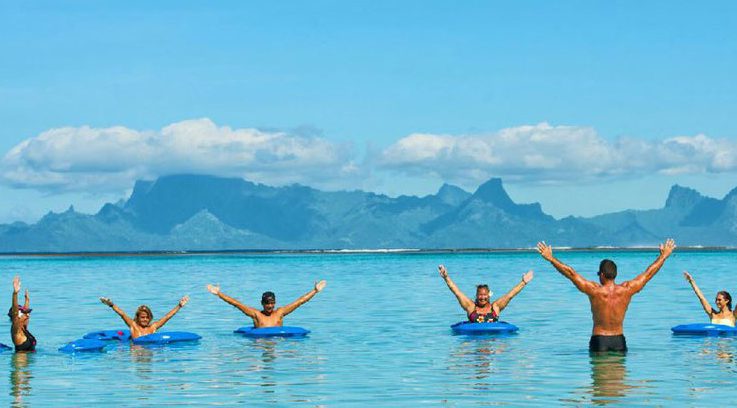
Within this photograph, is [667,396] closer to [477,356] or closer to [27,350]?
[477,356]

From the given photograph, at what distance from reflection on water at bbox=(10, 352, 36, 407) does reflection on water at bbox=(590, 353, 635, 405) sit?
10.4 m

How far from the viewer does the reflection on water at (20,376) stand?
74.5ft

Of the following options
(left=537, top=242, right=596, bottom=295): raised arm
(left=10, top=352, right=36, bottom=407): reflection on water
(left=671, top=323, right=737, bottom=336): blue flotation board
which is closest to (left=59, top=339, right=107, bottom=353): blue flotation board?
(left=10, top=352, right=36, bottom=407): reflection on water

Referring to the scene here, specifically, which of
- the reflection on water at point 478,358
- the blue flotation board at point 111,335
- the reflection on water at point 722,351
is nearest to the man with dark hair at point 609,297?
the reflection on water at point 478,358

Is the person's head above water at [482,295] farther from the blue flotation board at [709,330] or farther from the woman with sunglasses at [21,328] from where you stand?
the woman with sunglasses at [21,328]

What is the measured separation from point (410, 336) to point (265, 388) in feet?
45.9

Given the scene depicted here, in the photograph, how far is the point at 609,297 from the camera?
2322 cm

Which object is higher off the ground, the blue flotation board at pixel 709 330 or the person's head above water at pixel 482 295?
the person's head above water at pixel 482 295

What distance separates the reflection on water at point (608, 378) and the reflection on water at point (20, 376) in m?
10.4

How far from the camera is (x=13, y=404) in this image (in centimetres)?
2145

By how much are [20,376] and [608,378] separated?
1243 cm

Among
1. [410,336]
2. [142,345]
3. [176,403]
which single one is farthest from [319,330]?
[176,403]

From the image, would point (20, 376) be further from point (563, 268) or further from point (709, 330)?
point (709, 330)

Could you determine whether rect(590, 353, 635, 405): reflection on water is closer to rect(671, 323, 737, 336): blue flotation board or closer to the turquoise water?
the turquoise water
